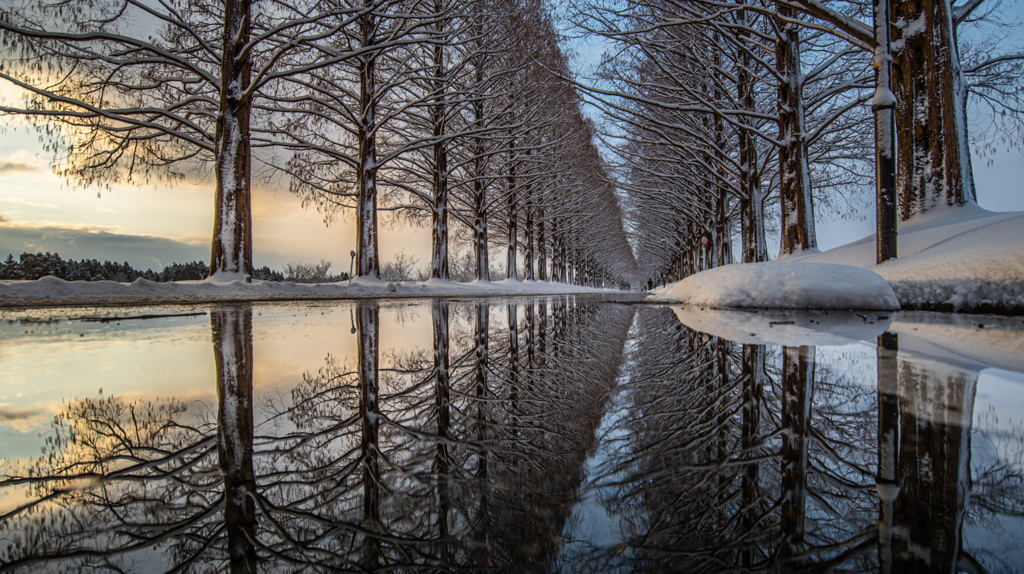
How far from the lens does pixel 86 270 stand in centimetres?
2194

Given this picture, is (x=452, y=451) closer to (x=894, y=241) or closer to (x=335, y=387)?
(x=335, y=387)

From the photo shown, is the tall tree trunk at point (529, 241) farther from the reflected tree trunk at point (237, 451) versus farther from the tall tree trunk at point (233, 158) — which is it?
the reflected tree trunk at point (237, 451)

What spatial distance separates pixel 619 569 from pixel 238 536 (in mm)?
571

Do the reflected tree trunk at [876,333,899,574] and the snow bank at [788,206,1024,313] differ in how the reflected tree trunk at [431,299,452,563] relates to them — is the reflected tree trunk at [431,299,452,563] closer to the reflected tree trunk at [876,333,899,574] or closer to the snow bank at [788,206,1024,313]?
the reflected tree trunk at [876,333,899,574]

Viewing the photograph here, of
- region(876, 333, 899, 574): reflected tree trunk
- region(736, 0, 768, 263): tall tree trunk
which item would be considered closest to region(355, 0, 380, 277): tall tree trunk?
region(736, 0, 768, 263): tall tree trunk

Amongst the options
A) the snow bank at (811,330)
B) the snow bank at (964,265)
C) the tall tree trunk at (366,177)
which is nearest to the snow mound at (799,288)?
the snow bank at (811,330)

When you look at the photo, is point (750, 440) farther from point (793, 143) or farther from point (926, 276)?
point (793, 143)

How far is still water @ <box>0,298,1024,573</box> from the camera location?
0.65 meters

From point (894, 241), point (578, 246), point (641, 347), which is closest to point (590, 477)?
point (641, 347)

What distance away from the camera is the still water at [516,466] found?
2.12ft

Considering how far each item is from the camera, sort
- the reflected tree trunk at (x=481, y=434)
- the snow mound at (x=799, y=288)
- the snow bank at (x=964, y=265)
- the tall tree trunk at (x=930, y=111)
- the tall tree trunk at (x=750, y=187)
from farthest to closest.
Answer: the tall tree trunk at (x=750, y=187) → the tall tree trunk at (x=930, y=111) → the snow mound at (x=799, y=288) → the snow bank at (x=964, y=265) → the reflected tree trunk at (x=481, y=434)

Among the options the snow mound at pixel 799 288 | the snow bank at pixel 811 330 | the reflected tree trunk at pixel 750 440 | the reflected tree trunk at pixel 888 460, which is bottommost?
the reflected tree trunk at pixel 750 440

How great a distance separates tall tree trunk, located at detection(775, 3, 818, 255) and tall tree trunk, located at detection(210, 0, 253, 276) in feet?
33.6

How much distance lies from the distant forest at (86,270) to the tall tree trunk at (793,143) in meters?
10.7
